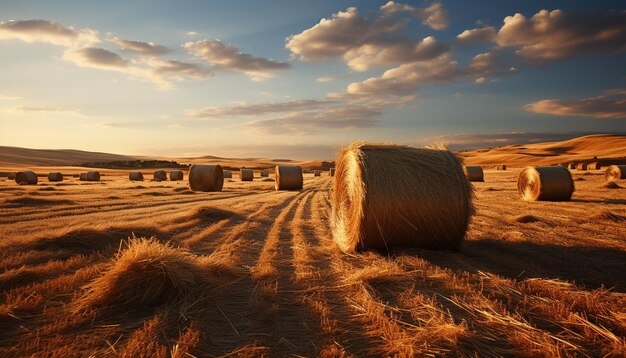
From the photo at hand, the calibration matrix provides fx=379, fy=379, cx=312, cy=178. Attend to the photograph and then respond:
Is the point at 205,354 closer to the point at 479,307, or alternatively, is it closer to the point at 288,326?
the point at 288,326

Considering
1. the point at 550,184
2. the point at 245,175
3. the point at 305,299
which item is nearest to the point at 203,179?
the point at 245,175

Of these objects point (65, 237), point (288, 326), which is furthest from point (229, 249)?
point (288, 326)

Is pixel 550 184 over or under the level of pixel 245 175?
over

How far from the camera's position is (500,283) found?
5.11m

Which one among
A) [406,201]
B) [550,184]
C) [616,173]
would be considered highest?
[406,201]

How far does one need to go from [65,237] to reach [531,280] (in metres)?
8.08

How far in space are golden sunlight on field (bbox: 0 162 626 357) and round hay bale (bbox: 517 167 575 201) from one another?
30.8 feet

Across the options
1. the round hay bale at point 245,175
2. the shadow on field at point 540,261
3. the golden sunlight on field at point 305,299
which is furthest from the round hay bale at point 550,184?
the round hay bale at point 245,175

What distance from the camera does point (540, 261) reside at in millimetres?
6469

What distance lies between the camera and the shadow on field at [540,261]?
5582 mm

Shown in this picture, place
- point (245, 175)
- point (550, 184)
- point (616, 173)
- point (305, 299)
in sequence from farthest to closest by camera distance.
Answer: point (245, 175)
point (616, 173)
point (550, 184)
point (305, 299)

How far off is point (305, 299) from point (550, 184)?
1604 cm

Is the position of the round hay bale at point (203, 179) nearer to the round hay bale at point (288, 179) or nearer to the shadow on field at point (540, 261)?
the round hay bale at point (288, 179)

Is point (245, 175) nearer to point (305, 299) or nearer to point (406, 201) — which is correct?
point (406, 201)
